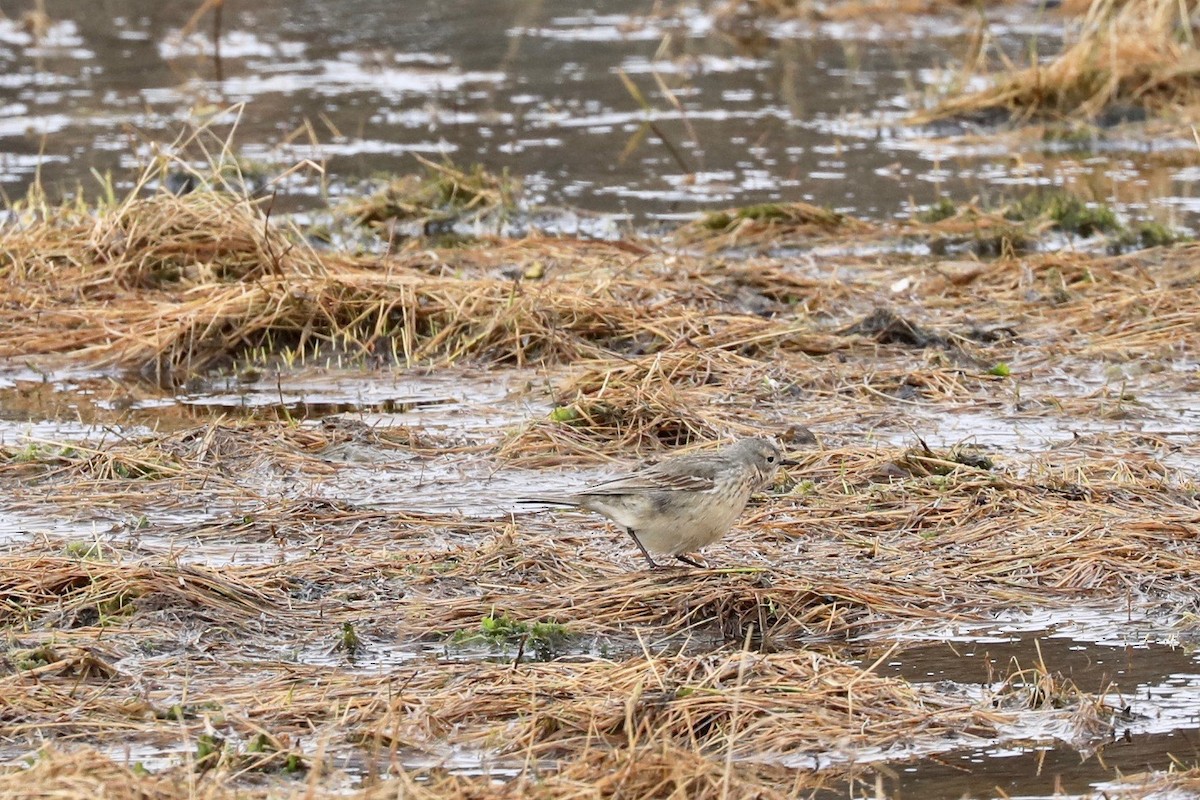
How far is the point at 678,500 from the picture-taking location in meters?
6.05

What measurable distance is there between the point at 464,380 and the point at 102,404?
1.78 meters

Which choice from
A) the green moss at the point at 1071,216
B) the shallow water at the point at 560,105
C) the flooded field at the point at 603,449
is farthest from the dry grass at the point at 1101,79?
the green moss at the point at 1071,216

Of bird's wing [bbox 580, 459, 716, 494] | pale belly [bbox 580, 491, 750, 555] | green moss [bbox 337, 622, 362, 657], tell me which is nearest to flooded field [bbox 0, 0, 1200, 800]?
green moss [bbox 337, 622, 362, 657]

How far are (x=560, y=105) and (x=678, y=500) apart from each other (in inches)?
486

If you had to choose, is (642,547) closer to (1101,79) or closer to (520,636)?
(520,636)

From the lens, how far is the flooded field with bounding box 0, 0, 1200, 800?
4.96m

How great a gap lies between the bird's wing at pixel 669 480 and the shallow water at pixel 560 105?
671 cm

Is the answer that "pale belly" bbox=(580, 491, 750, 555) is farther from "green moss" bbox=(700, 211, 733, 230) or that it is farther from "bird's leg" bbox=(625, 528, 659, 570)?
"green moss" bbox=(700, 211, 733, 230)

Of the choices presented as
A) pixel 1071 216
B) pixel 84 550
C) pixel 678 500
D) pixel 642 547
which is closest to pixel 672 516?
pixel 678 500

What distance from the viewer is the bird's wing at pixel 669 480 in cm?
609

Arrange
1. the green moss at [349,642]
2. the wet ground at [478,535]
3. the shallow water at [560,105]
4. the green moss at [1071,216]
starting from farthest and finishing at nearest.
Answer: the shallow water at [560,105], the green moss at [1071,216], the green moss at [349,642], the wet ground at [478,535]

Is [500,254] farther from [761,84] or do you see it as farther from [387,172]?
[761,84]

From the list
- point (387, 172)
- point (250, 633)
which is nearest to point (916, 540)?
point (250, 633)

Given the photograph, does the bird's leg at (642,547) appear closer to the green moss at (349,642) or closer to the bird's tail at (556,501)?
the bird's tail at (556,501)
